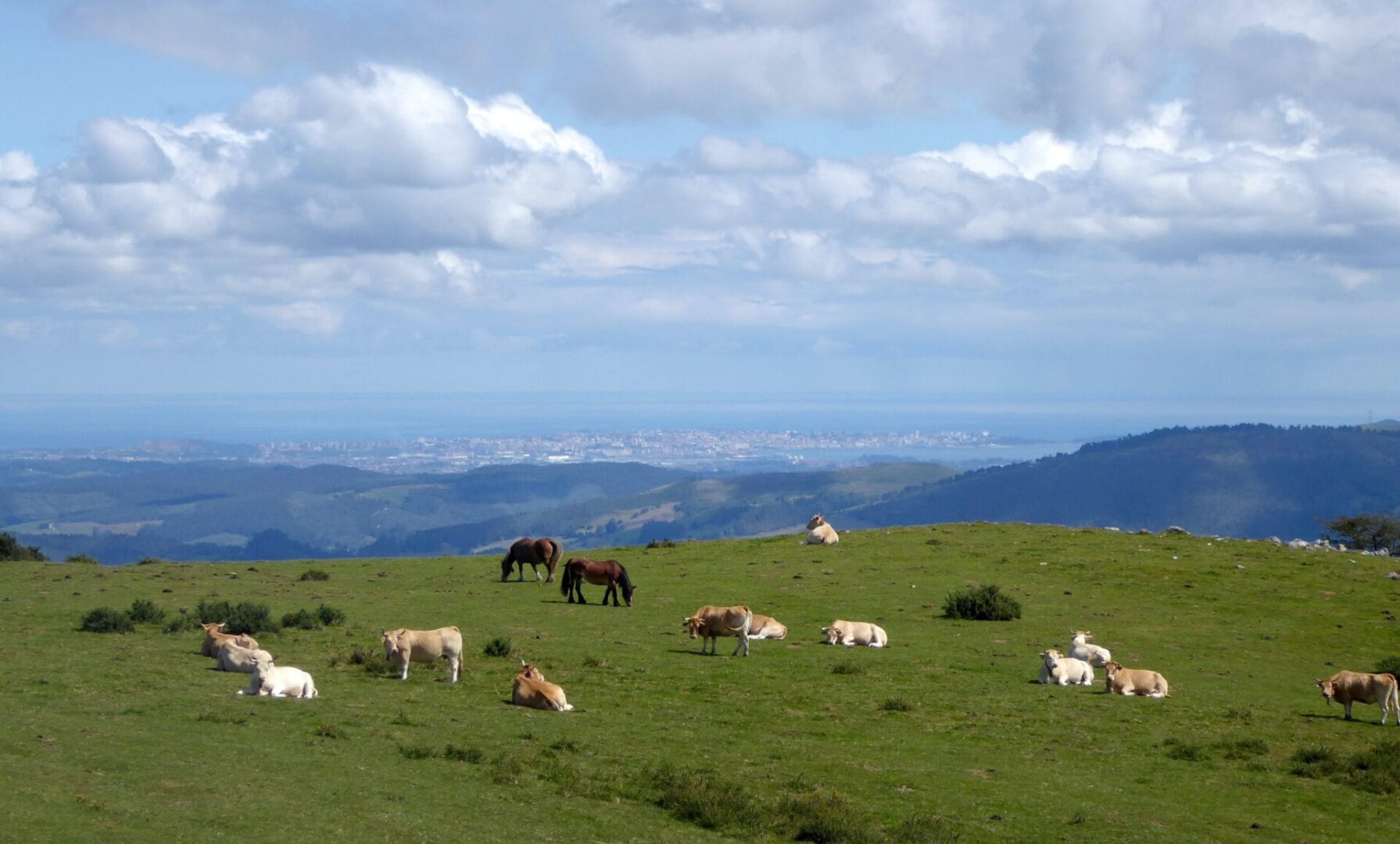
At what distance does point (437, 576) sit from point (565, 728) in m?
A: 21.5

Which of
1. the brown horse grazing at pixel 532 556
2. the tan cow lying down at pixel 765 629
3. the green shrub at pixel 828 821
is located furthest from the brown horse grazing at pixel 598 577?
the green shrub at pixel 828 821

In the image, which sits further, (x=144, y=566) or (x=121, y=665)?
(x=144, y=566)

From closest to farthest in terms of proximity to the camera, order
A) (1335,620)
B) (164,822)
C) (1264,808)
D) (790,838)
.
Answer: (164,822) < (790,838) < (1264,808) < (1335,620)

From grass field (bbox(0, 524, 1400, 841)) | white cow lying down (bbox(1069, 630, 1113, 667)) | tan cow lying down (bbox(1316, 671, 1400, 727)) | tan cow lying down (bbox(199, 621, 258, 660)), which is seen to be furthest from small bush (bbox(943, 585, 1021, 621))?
tan cow lying down (bbox(199, 621, 258, 660))

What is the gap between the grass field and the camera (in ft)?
44.3

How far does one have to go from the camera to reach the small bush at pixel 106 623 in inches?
985

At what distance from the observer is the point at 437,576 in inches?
1502

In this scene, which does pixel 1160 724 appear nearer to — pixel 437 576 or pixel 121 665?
pixel 121 665

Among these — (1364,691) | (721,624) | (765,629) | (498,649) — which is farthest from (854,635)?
(1364,691)

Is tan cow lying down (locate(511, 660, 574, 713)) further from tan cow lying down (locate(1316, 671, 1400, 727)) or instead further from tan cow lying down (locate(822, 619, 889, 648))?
tan cow lying down (locate(1316, 671, 1400, 727))

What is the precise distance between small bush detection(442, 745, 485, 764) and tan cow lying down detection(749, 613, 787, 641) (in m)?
11.9

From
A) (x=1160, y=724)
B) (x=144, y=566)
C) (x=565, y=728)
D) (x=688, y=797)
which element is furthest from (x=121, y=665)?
(x=144, y=566)

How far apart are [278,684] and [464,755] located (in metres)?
4.39

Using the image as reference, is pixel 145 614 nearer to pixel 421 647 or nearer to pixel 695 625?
pixel 421 647
